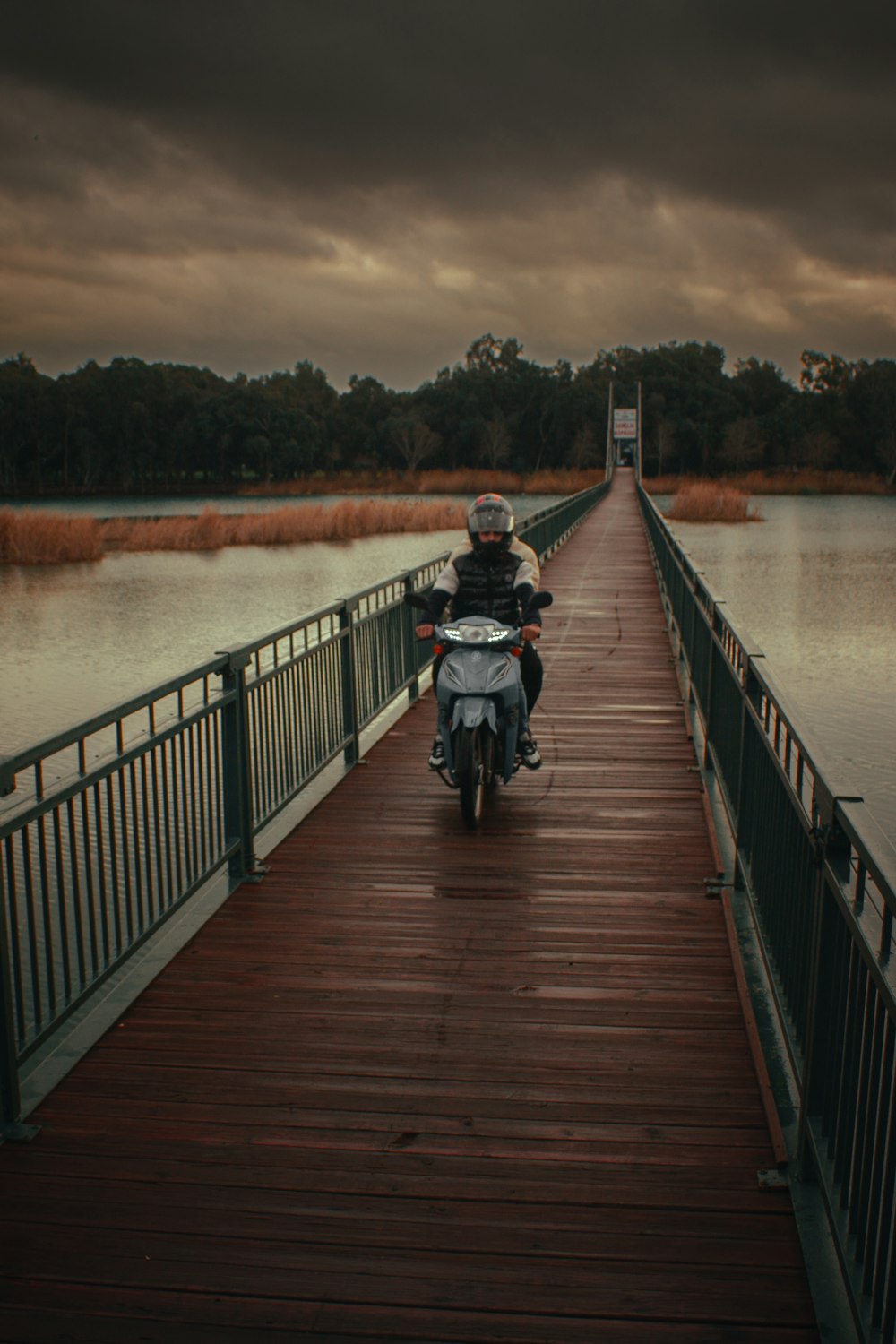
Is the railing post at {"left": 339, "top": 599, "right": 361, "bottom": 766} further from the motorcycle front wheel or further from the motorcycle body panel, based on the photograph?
the motorcycle front wheel

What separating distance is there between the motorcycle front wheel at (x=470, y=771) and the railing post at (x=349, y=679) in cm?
152

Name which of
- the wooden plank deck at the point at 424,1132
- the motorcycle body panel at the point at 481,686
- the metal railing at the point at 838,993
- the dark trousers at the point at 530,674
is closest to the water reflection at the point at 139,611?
the dark trousers at the point at 530,674

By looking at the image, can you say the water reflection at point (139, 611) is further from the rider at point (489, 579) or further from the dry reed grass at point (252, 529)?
the rider at point (489, 579)

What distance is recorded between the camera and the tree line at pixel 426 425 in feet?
316

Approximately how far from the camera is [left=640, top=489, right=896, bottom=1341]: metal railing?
2414 mm

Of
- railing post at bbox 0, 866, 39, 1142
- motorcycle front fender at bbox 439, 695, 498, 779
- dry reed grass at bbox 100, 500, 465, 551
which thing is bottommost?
dry reed grass at bbox 100, 500, 465, 551

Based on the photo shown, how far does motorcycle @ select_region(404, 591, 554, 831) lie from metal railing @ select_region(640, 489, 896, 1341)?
6.89ft

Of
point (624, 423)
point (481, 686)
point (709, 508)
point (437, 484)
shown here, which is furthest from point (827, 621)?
point (624, 423)

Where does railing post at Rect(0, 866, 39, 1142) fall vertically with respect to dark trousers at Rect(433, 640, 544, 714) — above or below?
below

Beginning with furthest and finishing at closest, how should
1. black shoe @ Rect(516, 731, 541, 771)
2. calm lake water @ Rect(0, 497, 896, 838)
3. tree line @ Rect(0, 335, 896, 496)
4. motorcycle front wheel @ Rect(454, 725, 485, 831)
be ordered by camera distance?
tree line @ Rect(0, 335, 896, 496) < calm lake water @ Rect(0, 497, 896, 838) < black shoe @ Rect(516, 731, 541, 771) < motorcycle front wheel @ Rect(454, 725, 485, 831)

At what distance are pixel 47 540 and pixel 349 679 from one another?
99.9ft

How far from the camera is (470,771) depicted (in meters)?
6.39

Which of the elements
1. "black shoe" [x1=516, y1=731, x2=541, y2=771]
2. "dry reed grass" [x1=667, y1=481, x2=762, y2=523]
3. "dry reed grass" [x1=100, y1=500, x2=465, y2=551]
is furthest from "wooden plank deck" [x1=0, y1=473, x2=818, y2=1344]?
"dry reed grass" [x1=667, y1=481, x2=762, y2=523]

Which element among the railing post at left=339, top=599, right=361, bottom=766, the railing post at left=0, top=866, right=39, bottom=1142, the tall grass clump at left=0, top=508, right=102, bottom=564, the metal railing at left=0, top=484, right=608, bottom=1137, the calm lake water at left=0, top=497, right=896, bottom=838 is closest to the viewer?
the railing post at left=0, top=866, right=39, bottom=1142
